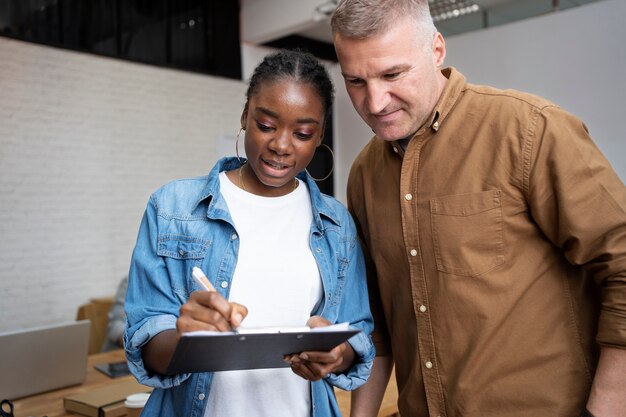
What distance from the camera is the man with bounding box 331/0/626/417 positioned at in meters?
1.19

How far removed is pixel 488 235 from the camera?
4.27ft

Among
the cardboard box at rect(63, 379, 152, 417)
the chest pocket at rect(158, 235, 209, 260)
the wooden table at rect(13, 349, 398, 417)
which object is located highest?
the chest pocket at rect(158, 235, 209, 260)

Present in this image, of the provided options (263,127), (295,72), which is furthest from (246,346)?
(295,72)

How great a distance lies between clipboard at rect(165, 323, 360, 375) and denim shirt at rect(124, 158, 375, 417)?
0.16m

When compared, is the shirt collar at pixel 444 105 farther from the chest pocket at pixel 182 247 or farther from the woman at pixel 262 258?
the chest pocket at pixel 182 247

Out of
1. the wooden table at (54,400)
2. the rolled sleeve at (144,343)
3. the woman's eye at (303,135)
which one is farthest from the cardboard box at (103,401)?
the woman's eye at (303,135)

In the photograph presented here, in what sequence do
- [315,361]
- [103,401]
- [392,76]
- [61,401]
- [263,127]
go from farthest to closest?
[61,401], [103,401], [263,127], [392,76], [315,361]

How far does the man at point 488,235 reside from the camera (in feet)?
3.90

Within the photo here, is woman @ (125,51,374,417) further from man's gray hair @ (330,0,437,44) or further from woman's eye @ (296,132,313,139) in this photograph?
man's gray hair @ (330,0,437,44)

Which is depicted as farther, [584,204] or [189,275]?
[189,275]

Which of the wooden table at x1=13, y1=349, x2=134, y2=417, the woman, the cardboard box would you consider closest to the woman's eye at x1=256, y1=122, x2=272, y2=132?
the woman

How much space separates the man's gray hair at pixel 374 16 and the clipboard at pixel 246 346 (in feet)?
2.07

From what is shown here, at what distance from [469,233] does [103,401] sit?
1468 millimetres

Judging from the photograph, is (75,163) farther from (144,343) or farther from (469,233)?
(469,233)
